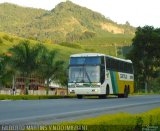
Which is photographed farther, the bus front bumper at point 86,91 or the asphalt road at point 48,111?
the bus front bumper at point 86,91

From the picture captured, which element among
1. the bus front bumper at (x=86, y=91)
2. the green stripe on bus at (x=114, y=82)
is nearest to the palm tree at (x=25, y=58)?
the green stripe on bus at (x=114, y=82)

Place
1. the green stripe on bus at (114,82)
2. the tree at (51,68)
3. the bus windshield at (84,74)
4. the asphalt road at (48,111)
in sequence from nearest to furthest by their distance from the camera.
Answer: the asphalt road at (48,111) < the bus windshield at (84,74) < the green stripe on bus at (114,82) < the tree at (51,68)

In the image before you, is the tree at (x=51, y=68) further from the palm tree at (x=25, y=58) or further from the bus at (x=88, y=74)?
the bus at (x=88, y=74)

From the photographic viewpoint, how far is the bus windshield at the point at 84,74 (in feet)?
133

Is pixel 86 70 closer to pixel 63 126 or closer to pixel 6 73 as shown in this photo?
pixel 63 126

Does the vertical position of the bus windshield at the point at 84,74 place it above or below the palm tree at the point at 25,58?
below

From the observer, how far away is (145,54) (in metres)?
90.6

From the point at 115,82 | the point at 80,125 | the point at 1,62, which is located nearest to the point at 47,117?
the point at 80,125

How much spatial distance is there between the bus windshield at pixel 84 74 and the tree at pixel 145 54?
48197mm

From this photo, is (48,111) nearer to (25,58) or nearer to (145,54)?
(25,58)

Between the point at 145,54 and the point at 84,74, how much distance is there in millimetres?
51290

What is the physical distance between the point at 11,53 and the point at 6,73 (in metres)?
8.93

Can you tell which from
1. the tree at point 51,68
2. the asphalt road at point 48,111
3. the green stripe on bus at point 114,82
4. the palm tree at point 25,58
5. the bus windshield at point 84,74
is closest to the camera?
the asphalt road at point 48,111

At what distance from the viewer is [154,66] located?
89438 millimetres
